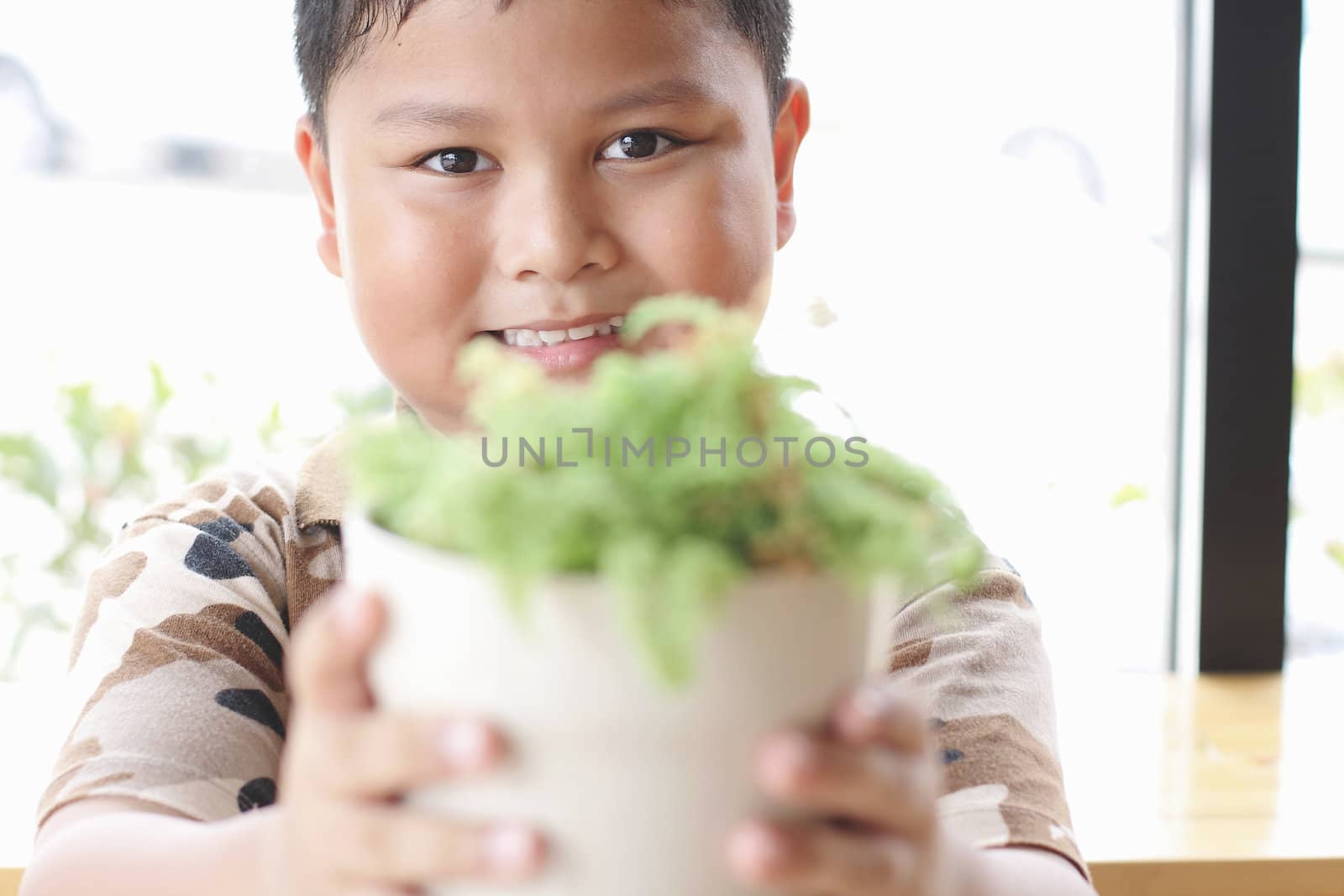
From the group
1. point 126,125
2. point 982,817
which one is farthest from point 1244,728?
point 126,125

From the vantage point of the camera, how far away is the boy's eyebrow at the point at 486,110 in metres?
0.81

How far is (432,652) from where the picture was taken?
357 millimetres

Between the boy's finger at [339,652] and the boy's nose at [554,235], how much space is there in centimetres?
45

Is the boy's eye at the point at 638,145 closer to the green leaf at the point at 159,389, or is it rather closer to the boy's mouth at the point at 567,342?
the boy's mouth at the point at 567,342

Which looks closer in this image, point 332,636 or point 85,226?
point 332,636

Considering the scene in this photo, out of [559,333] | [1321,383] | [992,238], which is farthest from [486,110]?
[1321,383]

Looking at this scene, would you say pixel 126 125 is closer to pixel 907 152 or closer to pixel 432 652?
pixel 907 152

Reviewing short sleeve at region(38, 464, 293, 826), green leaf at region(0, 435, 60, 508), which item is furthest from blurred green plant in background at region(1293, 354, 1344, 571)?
green leaf at region(0, 435, 60, 508)

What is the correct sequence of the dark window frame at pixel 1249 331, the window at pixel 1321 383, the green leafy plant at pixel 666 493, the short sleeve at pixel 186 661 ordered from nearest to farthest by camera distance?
1. the green leafy plant at pixel 666 493
2. the short sleeve at pixel 186 661
3. the dark window frame at pixel 1249 331
4. the window at pixel 1321 383

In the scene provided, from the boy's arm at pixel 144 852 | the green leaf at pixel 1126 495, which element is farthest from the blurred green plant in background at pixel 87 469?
the boy's arm at pixel 144 852

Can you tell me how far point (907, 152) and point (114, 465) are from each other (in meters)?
1.30

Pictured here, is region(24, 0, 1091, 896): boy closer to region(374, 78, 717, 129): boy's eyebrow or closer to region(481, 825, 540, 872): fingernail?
region(374, 78, 717, 129): boy's eyebrow

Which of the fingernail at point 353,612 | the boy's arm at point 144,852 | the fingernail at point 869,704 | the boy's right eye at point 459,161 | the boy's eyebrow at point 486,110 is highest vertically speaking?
the boy's eyebrow at point 486,110

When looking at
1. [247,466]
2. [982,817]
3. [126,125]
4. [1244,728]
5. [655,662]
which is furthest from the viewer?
[126,125]
